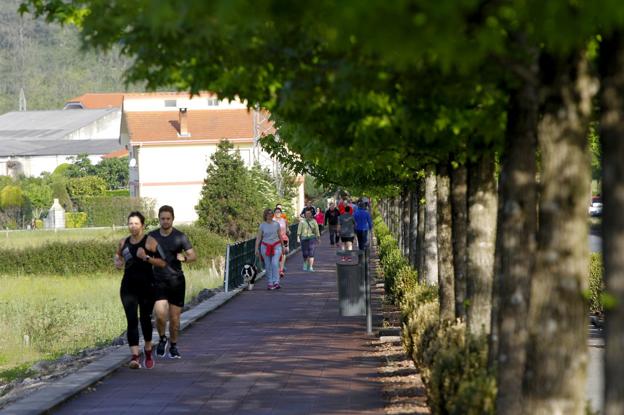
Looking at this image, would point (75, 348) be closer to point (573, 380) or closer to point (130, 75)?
point (130, 75)

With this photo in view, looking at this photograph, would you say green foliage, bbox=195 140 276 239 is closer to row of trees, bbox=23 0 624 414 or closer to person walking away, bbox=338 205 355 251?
person walking away, bbox=338 205 355 251

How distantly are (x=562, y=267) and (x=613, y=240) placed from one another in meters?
1.00

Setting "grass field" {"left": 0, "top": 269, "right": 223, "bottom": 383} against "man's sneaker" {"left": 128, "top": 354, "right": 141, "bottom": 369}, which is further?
"grass field" {"left": 0, "top": 269, "right": 223, "bottom": 383}

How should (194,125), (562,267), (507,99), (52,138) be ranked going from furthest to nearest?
1. (52,138)
2. (194,125)
3. (507,99)
4. (562,267)

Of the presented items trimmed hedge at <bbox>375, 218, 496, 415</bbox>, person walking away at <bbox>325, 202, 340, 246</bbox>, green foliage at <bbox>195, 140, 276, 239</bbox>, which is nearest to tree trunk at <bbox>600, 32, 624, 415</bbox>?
trimmed hedge at <bbox>375, 218, 496, 415</bbox>

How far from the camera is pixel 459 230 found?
12.4m

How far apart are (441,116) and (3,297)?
90.3ft

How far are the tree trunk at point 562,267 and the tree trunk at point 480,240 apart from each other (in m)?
4.51

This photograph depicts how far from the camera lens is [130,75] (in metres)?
8.04

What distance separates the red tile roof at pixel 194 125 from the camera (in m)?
77.8

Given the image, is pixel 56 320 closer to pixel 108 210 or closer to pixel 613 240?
pixel 613 240

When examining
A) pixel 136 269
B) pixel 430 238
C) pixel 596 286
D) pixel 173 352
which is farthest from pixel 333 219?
pixel 136 269

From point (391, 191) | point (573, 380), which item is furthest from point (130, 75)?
point (391, 191)

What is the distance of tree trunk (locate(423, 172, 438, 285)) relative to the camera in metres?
19.0
